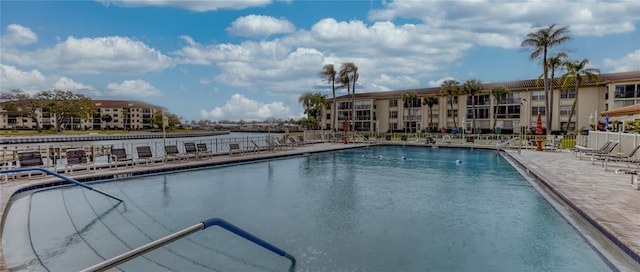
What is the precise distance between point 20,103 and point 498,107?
3304 inches

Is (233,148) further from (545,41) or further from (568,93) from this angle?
(568,93)

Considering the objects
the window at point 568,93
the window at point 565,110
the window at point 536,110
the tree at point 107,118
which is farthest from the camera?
the tree at point 107,118

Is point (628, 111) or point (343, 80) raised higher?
point (343, 80)

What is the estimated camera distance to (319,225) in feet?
22.4

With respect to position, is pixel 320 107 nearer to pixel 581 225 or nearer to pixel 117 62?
pixel 117 62

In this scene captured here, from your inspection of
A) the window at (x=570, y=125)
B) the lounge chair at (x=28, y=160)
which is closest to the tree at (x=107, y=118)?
the lounge chair at (x=28, y=160)

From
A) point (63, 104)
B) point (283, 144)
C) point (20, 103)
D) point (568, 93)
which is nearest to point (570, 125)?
point (568, 93)

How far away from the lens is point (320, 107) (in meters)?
64.4

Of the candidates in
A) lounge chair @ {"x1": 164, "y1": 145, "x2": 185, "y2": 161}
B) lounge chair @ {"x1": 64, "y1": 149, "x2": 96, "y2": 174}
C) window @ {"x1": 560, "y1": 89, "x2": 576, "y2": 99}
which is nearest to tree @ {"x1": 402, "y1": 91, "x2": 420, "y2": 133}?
window @ {"x1": 560, "y1": 89, "x2": 576, "y2": 99}

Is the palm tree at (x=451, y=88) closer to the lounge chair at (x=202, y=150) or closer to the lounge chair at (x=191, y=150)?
the lounge chair at (x=202, y=150)

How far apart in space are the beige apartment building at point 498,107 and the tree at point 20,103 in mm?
56274

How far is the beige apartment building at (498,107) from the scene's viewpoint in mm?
36406

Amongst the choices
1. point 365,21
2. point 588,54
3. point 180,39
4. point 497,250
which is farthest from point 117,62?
point 588,54

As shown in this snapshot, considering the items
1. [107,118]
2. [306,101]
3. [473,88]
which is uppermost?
[473,88]
